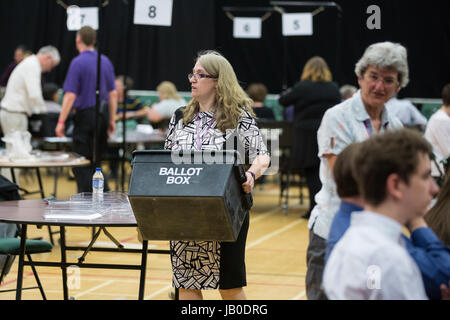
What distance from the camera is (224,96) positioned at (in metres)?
3.54

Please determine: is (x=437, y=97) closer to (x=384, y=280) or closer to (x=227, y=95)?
(x=227, y=95)

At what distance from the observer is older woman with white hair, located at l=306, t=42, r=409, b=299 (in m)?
2.80

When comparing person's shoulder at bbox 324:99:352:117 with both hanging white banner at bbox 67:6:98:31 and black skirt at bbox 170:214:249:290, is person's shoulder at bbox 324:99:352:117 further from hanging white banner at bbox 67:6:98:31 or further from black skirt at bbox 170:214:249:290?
hanging white banner at bbox 67:6:98:31

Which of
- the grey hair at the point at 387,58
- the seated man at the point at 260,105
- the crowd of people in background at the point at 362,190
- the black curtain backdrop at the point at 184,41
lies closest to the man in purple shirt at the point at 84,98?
the seated man at the point at 260,105

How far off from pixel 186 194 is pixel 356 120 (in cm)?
68

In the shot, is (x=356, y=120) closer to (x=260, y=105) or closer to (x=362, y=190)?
(x=362, y=190)

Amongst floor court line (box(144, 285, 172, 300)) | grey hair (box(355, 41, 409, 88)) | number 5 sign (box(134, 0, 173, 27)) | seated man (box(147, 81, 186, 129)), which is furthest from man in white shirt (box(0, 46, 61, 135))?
grey hair (box(355, 41, 409, 88))

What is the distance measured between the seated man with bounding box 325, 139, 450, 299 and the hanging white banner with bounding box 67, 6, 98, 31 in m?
6.39

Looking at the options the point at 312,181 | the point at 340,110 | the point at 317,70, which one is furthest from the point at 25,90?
the point at 340,110

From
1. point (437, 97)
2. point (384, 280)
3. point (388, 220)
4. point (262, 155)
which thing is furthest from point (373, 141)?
point (437, 97)

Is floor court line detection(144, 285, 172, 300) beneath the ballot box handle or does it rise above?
beneath

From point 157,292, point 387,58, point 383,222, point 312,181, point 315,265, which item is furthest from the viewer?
point 312,181

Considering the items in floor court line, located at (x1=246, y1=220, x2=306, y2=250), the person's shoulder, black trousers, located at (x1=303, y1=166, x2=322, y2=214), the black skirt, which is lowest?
floor court line, located at (x1=246, y1=220, x2=306, y2=250)
